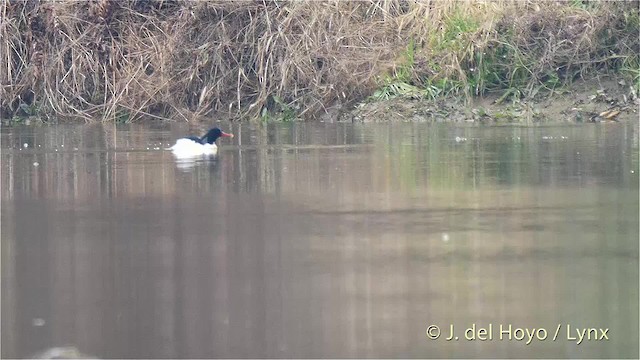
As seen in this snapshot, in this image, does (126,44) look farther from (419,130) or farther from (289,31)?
(419,130)

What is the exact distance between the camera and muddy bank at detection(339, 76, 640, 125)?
63.1ft

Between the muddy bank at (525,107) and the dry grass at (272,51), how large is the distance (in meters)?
0.28

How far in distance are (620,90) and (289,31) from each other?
18.1ft

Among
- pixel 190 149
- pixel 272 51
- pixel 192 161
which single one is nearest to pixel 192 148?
pixel 190 149

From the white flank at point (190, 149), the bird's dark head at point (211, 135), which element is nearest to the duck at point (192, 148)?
the white flank at point (190, 149)

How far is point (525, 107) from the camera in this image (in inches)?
777

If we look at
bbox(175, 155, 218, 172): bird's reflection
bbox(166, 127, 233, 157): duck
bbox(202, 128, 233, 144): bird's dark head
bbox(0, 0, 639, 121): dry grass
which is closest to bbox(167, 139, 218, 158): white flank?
bbox(166, 127, 233, 157): duck

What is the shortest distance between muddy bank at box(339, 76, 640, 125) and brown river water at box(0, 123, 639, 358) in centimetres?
491

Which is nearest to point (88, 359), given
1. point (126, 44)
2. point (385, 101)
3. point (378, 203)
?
point (378, 203)

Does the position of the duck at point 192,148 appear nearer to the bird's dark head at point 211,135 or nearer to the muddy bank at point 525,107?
the bird's dark head at point 211,135

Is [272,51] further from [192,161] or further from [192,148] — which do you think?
[192,161]

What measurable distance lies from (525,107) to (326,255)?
11.7m

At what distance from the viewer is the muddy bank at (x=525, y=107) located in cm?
1923

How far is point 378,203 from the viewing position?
35.4 ft
